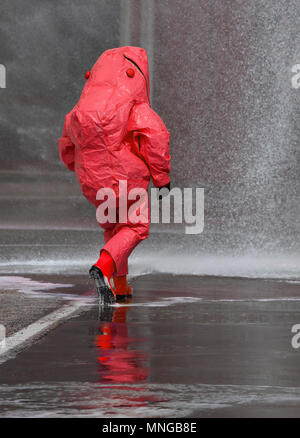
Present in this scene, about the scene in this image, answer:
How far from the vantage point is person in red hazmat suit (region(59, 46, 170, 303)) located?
308 inches

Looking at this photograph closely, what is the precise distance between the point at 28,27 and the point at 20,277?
30.9 ft

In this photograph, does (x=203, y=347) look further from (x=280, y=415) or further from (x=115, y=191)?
(x=115, y=191)

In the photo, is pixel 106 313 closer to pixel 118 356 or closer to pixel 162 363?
pixel 118 356

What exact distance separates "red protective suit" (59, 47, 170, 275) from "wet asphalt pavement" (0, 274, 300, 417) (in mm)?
492

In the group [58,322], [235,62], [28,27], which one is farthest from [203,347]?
[28,27]

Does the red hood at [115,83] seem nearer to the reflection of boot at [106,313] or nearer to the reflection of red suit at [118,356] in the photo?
the reflection of boot at [106,313]

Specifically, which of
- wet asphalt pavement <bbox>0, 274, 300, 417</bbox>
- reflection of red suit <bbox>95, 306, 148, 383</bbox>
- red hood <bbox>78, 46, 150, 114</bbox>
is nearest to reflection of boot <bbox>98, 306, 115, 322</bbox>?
wet asphalt pavement <bbox>0, 274, 300, 417</bbox>

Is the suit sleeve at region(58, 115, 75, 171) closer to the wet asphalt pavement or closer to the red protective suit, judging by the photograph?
the red protective suit

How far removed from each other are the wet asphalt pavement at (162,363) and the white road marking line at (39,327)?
0.06m

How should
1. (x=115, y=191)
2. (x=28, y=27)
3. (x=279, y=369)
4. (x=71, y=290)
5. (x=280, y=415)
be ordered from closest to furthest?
(x=280, y=415) → (x=279, y=369) → (x=115, y=191) → (x=71, y=290) → (x=28, y=27)

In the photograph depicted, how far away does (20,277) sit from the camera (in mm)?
10125

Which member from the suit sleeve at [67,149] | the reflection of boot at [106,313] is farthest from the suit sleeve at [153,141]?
the reflection of boot at [106,313]

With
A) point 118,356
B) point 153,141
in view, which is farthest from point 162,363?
point 153,141

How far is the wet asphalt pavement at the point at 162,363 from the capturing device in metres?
4.30
